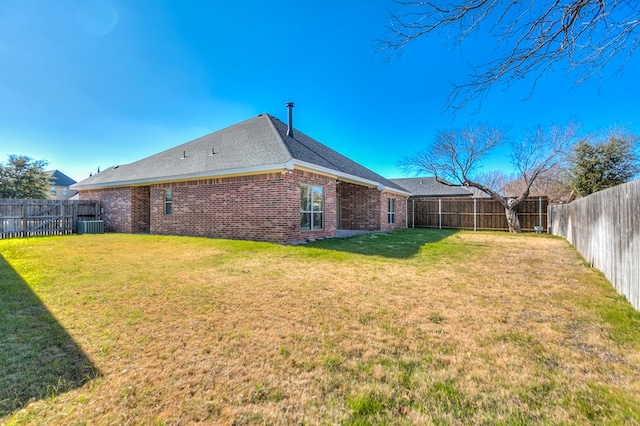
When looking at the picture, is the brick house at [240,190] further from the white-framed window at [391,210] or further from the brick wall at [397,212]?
the white-framed window at [391,210]

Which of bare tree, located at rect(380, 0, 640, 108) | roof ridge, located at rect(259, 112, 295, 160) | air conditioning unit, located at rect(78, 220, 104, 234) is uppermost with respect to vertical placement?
roof ridge, located at rect(259, 112, 295, 160)

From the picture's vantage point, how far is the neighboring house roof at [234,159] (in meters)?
9.82

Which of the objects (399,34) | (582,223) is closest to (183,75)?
(399,34)

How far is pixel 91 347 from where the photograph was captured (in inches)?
102

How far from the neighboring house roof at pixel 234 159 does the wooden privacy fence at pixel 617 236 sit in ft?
24.5

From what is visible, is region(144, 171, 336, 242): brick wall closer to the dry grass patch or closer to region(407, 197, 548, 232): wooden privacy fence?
the dry grass patch

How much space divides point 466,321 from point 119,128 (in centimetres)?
1774

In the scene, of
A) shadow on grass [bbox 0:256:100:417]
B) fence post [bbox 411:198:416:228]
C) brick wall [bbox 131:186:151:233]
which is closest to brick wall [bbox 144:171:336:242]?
brick wall [bbox 131:186:151:233]

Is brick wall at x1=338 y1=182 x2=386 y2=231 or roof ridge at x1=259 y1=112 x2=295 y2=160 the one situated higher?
roof ridge at x1=259 y1=112 x2=295 y2=160

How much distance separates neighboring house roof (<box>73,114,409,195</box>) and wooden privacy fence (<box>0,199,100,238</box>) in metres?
1.60

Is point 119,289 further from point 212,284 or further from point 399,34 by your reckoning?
point 399,34

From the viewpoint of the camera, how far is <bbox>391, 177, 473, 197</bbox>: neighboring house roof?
27.3 metres

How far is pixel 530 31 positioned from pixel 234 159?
31.2 ft

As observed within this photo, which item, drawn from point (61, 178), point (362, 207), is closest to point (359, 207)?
point (362, 207)
